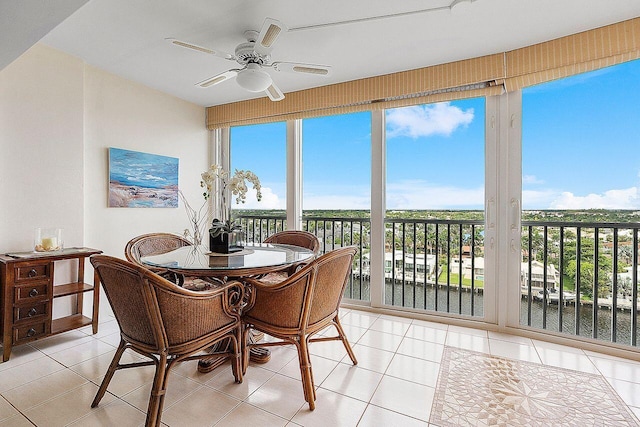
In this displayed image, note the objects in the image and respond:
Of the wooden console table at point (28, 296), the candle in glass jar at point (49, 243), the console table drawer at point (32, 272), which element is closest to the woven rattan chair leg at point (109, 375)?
the wooden console table at point (28, 296)

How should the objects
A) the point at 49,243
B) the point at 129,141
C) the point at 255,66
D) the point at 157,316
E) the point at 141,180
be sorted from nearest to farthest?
1. the point at 157,316
2. the point at 255,66
3. the point at 49,243
4. the point at 129,141
5. the point at 141,180

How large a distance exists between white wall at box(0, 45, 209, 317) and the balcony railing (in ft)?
6.62

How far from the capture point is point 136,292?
54.8 inches

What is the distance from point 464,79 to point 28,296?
12.4 feet

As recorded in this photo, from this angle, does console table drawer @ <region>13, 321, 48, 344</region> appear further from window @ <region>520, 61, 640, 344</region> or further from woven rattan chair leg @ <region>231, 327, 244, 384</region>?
window @ <region>520, 61, 640, 344</region>

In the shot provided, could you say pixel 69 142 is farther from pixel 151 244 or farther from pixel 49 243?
pixel 151 244

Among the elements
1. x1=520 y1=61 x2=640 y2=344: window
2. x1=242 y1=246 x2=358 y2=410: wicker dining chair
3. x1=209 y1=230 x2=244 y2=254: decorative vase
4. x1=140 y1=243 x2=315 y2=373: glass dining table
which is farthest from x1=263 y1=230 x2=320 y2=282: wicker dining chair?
x1=520 y1=61 x2=640 y2=344: window

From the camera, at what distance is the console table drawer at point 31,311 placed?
215cm

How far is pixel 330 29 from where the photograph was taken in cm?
219

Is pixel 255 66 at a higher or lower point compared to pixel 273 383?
higher

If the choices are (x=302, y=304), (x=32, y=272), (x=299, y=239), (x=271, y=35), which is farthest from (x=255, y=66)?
(x=32, y=272)

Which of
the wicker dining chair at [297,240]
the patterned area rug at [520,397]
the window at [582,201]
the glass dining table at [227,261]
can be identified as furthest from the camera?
the wicker dining chair at [297,240]

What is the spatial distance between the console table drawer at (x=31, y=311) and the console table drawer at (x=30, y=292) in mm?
57

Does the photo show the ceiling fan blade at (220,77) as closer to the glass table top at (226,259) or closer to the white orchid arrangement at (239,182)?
the white orchid arrangement at (239,182)
